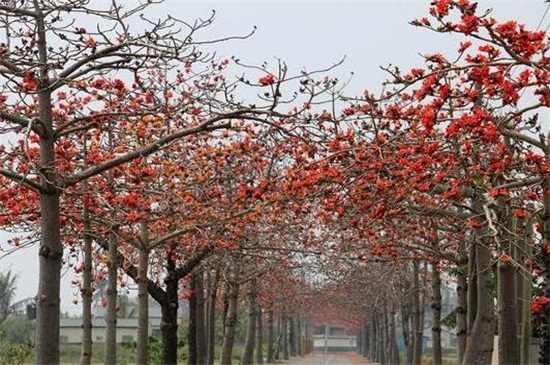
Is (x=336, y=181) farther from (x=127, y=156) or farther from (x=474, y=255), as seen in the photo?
(x=474, y=255)

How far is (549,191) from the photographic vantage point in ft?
28.9

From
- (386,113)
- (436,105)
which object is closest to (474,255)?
(386,113)

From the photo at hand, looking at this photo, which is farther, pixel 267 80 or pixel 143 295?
pixel 143 295

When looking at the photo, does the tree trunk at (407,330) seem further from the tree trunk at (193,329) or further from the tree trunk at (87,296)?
the tree trunk at (87,296)

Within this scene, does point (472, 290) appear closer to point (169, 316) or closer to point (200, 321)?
point (169, 316)

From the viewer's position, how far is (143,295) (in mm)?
14250

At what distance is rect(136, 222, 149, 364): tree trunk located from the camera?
46.5ft

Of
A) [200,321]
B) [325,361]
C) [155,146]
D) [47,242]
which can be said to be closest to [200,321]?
[200,321]

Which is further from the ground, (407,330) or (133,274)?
(133,274)

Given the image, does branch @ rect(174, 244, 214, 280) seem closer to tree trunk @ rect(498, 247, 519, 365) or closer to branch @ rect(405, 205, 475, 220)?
branch @ rect(405, 205, 475, 220)

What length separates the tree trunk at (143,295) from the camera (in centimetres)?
1416

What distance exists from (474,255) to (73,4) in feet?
26.0

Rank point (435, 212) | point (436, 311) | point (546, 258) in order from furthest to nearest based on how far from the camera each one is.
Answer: point (436, 311)
point (435, 212)
point (546, 258)

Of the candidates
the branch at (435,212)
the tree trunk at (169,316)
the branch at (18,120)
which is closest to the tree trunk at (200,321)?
the tree trunk at (169,316)
